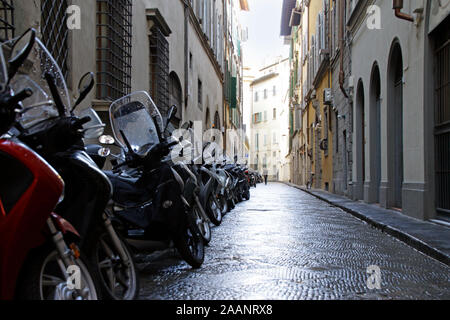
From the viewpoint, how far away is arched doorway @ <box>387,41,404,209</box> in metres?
10.7

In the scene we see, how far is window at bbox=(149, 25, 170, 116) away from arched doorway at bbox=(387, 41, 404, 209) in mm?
5103

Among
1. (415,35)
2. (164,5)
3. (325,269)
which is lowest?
(325,269)

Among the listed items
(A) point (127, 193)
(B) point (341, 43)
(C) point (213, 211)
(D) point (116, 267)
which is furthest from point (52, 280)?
(B) point (341, 43)

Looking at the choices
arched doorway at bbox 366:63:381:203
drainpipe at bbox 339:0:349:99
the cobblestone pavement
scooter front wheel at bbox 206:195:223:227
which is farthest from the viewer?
drainpipe at bbox 339:0:349:99

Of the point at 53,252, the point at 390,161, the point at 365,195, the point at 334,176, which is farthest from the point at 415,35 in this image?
the point at 334,176

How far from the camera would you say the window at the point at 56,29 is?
6.71 metres

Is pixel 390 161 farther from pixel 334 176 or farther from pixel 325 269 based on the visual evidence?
pixel 334 176

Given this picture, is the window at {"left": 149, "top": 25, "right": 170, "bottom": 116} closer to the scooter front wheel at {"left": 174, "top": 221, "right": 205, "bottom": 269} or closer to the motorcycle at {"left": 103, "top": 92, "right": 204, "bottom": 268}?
the motorcycle at {"left": 103, "top": 92, "right": 204, "bottom": 268}

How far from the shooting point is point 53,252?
93.0 inches

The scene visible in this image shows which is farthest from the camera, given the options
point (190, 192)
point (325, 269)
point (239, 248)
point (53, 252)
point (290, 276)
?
point (239, 248)

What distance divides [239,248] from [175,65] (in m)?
9.72

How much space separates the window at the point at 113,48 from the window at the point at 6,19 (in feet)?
9.79

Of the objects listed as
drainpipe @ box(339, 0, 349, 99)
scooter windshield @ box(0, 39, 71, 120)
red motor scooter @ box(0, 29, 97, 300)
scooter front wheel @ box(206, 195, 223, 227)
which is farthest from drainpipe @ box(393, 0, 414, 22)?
red motor scooter @ box(0, 29, 97, 300)

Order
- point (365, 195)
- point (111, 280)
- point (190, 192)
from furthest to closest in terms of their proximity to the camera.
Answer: point (365, 195), point (190, 192), point (111, 280)
